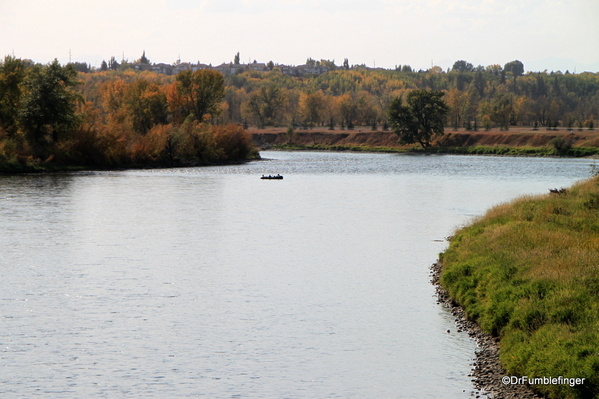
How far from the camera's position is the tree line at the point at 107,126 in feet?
283

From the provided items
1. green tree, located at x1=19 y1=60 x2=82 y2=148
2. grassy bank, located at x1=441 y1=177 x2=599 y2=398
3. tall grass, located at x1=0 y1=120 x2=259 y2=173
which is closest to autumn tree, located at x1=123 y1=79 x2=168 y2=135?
tall grass, located at x1=0 y1=120 x2=259 y2=173

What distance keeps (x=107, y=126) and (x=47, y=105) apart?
1346 centimetres

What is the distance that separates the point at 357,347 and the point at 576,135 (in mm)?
130625

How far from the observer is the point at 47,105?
8619 cm

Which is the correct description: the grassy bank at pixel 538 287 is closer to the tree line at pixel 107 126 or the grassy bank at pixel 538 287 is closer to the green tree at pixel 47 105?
the green tree at pixel 47 105

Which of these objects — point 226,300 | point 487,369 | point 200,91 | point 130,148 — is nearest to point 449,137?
point 200,91

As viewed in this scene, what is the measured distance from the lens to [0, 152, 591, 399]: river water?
1852 centimetres

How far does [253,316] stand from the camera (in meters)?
24.1

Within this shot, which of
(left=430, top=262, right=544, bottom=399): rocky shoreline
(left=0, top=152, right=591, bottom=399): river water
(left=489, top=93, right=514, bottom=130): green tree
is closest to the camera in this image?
(left=430, top=262, right=544, bottom=399): rocky shoreline

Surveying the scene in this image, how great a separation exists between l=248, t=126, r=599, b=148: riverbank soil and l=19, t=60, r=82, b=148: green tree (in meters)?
58.1

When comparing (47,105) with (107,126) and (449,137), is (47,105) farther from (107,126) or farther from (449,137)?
(449,137)

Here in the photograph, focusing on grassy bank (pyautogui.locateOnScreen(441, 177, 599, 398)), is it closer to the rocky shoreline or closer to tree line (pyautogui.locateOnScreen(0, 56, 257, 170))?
the rocky shoreline

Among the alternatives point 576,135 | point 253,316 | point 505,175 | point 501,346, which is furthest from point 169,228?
point 576,135

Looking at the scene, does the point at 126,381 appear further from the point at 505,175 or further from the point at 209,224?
the point at 505,175
